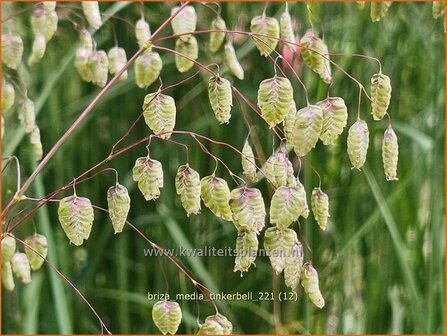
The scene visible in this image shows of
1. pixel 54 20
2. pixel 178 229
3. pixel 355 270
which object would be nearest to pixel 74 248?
pixel 178 229

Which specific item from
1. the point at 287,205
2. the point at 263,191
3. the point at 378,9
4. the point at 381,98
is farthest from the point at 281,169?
the point at 263,191

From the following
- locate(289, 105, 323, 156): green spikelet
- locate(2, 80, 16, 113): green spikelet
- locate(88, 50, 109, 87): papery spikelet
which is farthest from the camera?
locate(88, 50, 109, 87): papery spikelet

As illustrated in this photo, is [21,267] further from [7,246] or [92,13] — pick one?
[92,13]

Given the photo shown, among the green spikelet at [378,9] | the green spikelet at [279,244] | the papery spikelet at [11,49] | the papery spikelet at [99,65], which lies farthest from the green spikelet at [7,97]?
the green spikelet at [378,9]

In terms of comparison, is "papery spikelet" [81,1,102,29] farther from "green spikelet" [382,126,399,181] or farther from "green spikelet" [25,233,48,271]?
"green spikelet" [382,126,399,181]

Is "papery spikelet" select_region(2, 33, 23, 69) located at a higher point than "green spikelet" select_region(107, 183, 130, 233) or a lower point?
higher

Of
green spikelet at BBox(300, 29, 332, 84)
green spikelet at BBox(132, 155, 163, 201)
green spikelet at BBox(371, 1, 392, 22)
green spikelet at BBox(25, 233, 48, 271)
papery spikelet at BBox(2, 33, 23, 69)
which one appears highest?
green spikelet at BBox(371, 1, 392, 22)

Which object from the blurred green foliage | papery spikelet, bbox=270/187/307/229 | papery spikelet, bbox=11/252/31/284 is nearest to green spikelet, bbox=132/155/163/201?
papery spikelet, bbox=270/187/307/229
